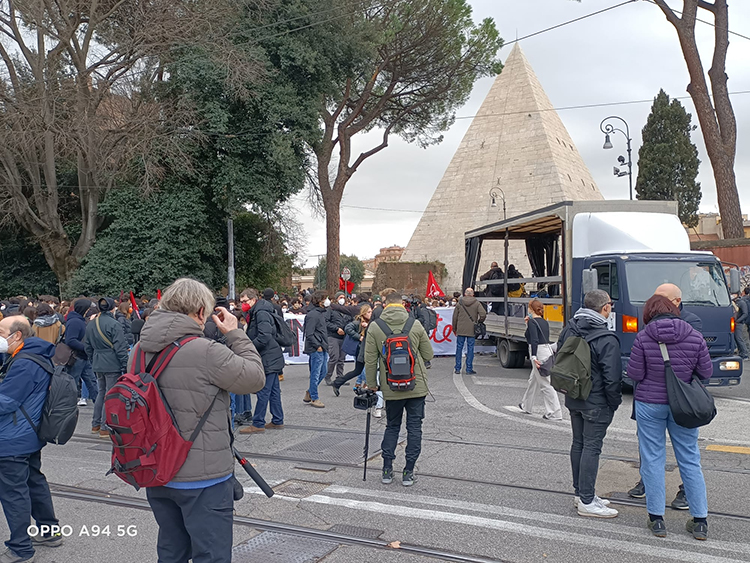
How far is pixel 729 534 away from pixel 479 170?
136 feet

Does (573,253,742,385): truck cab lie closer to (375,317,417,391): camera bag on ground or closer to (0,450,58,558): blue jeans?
(375,317,417,391): camera bag on ground

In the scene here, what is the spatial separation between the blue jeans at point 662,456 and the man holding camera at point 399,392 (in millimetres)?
1818

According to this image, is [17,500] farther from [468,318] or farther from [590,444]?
[468,318]

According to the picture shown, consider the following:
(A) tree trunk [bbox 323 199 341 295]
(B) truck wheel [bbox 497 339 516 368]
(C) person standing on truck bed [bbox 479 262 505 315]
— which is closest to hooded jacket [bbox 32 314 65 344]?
(B) truck wheel [bbox 497 339 516 368]

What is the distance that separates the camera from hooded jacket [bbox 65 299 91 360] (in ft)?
27.9

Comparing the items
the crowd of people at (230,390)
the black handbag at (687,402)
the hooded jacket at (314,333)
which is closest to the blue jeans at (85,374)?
the crowd of people at (230,390)

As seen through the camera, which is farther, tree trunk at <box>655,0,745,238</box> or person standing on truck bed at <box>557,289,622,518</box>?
tree trunk at <box>655,0,745,238</box>

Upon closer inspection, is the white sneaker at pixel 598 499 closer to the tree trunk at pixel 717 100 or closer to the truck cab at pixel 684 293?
the truck cab at pixel 684 293

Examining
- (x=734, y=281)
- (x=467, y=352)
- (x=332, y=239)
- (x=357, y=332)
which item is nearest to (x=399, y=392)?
(x=357, y=332)

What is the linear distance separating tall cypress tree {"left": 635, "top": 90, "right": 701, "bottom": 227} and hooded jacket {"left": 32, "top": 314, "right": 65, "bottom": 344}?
40164 mm

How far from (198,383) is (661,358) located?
320 centimetres

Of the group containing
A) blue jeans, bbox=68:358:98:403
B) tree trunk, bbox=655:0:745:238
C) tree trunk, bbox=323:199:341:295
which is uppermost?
tree trunk, bbox=655:0:745:238

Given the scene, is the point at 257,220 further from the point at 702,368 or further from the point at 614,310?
the point at 702,368

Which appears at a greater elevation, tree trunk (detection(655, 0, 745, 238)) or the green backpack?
tree trunk (detection(655, 0, 745, 238))
